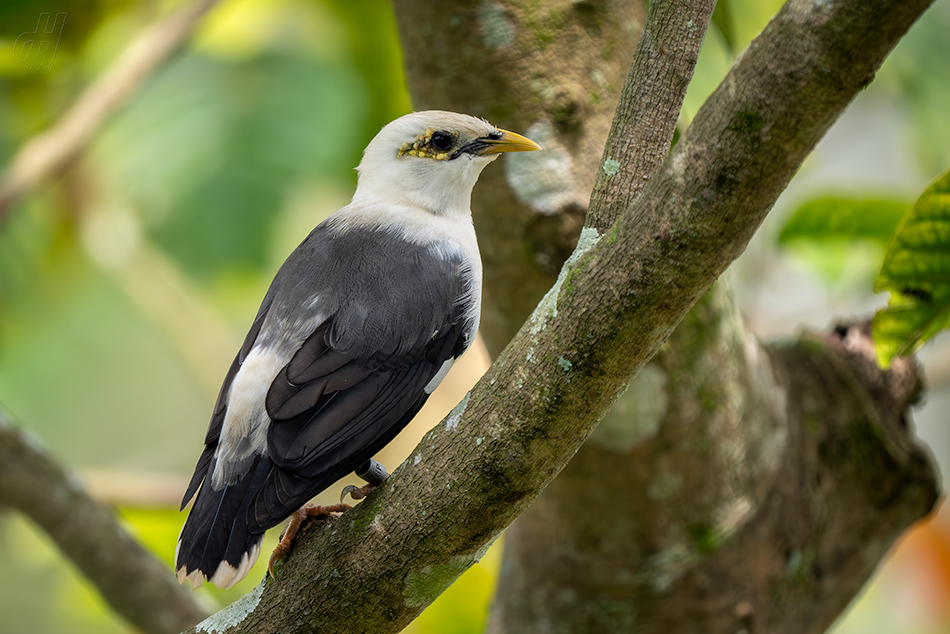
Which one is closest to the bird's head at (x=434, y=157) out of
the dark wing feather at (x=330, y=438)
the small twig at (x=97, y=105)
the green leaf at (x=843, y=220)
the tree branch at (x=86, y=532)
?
the dark wing feather at (x=330, y=438)

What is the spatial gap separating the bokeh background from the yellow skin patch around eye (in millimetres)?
2171

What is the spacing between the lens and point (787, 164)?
153 cm

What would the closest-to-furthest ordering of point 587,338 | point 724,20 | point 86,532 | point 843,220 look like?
point 587,338 < point 724,20 < point 86,532 < point 843,220

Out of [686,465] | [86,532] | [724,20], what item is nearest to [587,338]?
[686,465]

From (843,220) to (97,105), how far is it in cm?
386

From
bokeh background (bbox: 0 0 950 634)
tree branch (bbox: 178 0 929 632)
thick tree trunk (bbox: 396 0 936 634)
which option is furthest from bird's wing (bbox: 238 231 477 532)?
bokeh background (bbox: 0 0 950 634)

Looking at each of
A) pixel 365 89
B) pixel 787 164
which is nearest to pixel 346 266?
pixel 787 164

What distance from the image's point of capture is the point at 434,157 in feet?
8.94

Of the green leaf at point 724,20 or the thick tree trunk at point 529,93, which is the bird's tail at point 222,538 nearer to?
the thick tree trunk at point 529,93

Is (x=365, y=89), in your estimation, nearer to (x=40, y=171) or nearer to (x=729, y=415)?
(x=40, y=171)

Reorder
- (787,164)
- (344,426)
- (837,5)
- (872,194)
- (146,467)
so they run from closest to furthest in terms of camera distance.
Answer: (837,5)
(787,164)
(344,426)
(872,194)
(146,467)

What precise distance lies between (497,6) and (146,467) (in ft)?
23.2

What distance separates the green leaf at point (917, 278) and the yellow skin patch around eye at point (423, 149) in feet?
4.53

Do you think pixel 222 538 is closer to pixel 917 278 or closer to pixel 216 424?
pixel 216 424
